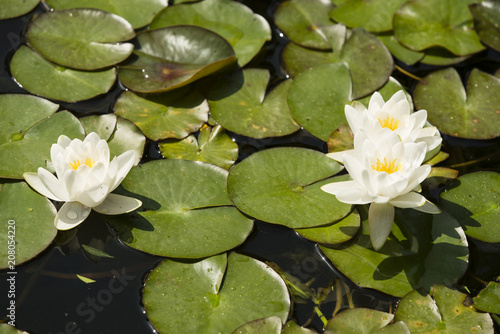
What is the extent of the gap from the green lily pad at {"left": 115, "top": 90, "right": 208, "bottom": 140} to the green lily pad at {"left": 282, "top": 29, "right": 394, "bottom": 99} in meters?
0.83

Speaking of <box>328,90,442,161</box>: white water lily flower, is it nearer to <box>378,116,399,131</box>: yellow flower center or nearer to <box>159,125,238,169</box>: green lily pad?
<box>378,116,399,131</box>: yellow flower center

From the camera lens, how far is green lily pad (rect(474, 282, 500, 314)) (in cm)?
260

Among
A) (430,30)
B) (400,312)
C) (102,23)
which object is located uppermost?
(102,23)

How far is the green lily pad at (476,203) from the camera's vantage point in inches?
115

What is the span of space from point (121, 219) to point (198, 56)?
4.72 feet

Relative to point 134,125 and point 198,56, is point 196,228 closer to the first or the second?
point 134,125

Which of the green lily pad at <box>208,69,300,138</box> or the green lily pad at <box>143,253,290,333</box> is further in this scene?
the green lily pad at <box>208,69,300,138</box>

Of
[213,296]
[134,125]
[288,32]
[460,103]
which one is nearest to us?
[213,296]

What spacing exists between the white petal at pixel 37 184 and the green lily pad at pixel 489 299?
7.89 ft

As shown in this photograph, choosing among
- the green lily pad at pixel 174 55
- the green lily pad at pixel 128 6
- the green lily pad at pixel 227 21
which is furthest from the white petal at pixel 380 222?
the green lily pad at pixel 128 6

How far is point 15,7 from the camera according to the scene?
3779mm

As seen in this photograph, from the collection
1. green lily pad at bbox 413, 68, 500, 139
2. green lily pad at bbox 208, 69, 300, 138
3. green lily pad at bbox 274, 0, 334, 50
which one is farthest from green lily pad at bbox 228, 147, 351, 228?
green lily pad at bbox 274, 0, 334, 50

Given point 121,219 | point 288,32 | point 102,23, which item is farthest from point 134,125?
point 288,32

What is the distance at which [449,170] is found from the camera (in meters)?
3.16
